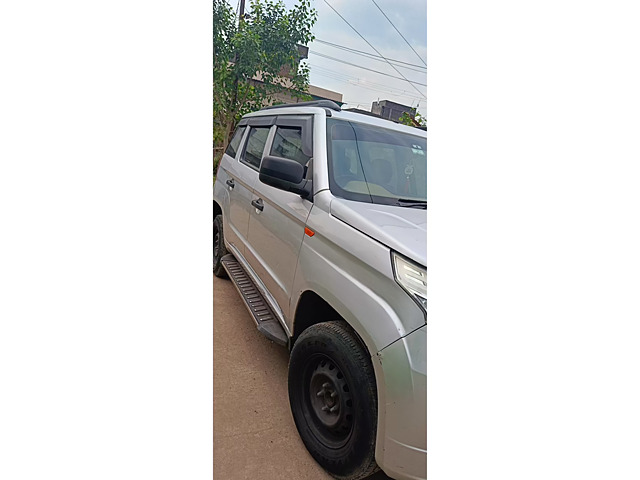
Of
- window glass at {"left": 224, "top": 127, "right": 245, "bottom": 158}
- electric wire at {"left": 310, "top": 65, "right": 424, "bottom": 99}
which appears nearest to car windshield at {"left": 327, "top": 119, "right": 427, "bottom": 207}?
electric wire at {"left": 310, "top": 65, "right": 424, "bottom": 99}

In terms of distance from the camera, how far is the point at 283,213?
1.11m

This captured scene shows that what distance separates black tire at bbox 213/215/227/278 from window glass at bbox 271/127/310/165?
243mm

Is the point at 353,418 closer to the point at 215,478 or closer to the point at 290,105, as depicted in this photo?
the point at 215,478

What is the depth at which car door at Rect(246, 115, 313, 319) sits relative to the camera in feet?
3.59

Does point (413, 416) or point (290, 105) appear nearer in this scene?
point (413, 416)

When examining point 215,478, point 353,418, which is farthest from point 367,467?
point 215,478

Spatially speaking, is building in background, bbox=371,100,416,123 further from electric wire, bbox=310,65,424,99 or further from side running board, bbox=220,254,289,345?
side running board, bbox=220,254,289,345

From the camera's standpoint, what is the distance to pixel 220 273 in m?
1.11

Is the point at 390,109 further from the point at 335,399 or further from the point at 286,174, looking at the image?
the point at 335,399

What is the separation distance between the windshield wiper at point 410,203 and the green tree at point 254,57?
1.29 ft

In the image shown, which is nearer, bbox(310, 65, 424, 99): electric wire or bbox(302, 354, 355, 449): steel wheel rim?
bbox(302, 354, 355, 449): steel wheel rim

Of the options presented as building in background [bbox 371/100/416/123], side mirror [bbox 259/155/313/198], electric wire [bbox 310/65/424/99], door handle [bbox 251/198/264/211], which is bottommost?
door handle [bbox 251/198/264/211]

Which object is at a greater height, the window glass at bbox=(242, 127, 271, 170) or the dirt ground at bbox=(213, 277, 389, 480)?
the window glass at bbox=(242, 127, 271, 170)
